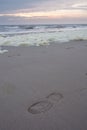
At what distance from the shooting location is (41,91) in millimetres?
3572

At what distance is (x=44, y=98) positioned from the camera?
3.29m

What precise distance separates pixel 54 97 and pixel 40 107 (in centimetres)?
36

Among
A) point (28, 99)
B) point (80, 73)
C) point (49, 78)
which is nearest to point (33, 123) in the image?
point (28, 99)

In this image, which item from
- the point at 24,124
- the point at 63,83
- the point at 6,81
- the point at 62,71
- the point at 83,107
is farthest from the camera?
the point at 62,71

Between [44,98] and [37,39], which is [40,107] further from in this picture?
[37,39]

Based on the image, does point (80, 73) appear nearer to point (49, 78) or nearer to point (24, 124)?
point (49, 78)

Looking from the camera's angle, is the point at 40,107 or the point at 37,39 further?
the point at 37,39

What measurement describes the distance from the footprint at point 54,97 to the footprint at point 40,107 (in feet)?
0.33

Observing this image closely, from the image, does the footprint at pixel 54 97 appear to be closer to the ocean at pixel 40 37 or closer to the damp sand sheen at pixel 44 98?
the damp sand sheen at pixel 44 98

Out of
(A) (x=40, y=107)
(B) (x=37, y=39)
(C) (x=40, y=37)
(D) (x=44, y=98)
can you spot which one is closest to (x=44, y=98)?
(D) (x=44, y=98)

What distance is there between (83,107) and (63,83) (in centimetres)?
103

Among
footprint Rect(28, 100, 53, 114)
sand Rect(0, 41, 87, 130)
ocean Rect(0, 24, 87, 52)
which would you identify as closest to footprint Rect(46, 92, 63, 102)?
sand Rect(0, 41, 87, 130)

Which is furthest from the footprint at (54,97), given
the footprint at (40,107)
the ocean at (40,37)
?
the ocean at (40,37)

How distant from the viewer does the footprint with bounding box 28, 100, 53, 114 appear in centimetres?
293
